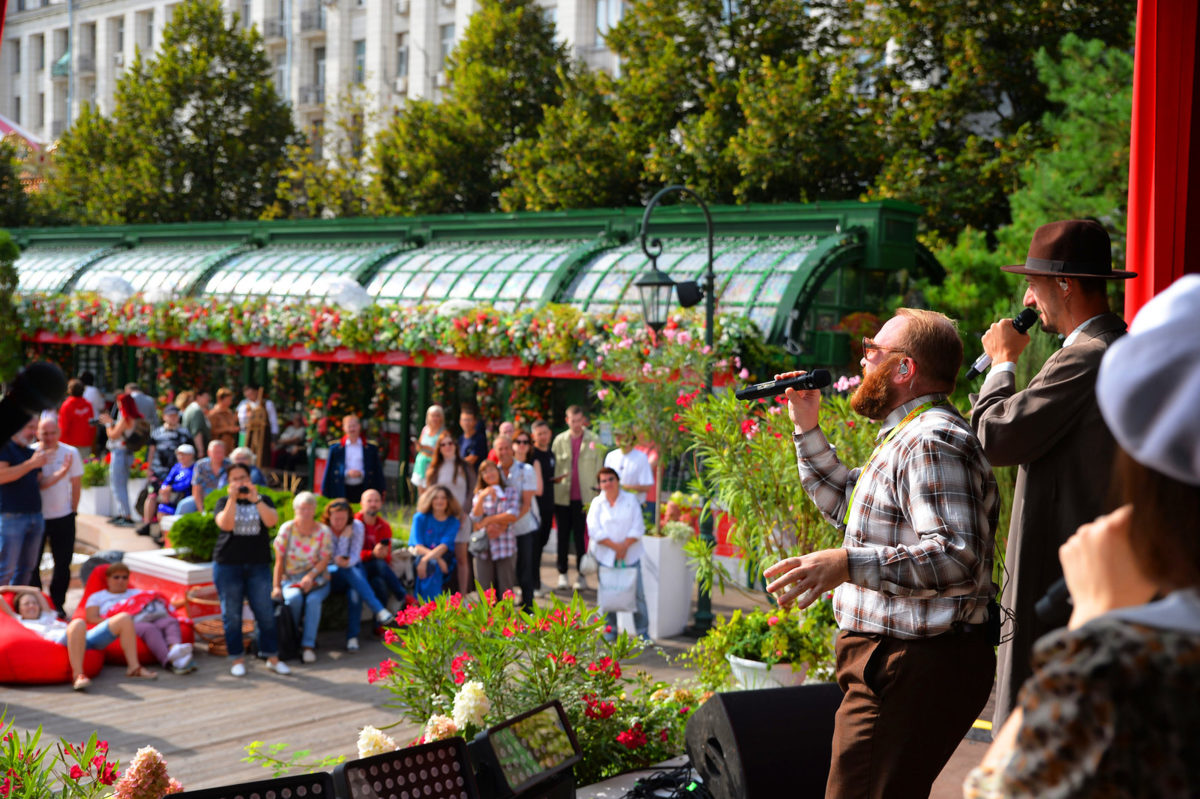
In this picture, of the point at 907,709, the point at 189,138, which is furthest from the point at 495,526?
the point at 189,138

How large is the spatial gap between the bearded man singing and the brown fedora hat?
475 millimetres

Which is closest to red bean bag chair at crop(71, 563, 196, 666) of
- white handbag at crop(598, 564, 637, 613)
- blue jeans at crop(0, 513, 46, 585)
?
blue jeans at crop(0, 513, 46, 585)

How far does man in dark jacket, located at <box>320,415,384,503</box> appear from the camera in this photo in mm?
13070

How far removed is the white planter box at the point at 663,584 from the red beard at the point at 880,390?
709cm

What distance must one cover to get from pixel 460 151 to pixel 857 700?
90.5 ft

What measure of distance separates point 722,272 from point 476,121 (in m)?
15.5

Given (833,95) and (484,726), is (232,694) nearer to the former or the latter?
(484,726)

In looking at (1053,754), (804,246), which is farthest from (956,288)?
(1053,754)

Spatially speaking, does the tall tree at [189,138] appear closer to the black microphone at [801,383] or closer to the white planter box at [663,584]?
the white planter box at [663,584]

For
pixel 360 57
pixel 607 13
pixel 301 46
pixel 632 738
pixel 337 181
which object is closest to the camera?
pixel 632 738

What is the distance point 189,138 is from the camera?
3716 cm

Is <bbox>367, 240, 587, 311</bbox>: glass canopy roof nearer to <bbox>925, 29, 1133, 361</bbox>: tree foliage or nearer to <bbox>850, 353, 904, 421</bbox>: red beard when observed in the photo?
<bbox>925, 29, 1133, 361</bbox>: tree foliage

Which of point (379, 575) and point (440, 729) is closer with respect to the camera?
point (440, 729)

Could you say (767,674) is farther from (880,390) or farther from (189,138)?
(189,138)
